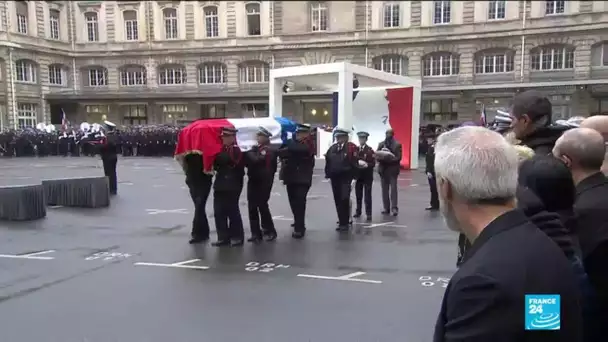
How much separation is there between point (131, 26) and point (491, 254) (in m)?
52.2

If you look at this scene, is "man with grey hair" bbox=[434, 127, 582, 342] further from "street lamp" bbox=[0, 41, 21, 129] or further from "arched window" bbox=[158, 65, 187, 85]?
"street lamp" bbox=[0, 41, 21, 129]

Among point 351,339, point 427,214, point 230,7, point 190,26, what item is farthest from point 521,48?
point 351,339

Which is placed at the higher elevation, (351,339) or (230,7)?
(230,7)

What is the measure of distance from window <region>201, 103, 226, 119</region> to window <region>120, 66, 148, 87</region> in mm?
6295

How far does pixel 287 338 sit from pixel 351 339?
1.82 ft

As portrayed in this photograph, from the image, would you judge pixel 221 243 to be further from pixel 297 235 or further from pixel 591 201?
pixel 591 201

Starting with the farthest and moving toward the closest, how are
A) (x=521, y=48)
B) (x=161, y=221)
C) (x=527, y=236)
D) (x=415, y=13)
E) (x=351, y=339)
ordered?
(x=415, y=13), (x=521, y=48), (x=161, y=221), (x=351, y=339), (x=527, y=236)

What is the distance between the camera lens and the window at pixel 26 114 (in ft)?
152

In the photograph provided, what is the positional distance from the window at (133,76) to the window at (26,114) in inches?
311

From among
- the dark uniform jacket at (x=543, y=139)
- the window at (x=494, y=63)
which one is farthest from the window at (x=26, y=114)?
the dark uniform jacket at (x=543, y=139)

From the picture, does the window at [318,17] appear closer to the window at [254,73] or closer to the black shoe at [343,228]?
the window at [254,73]

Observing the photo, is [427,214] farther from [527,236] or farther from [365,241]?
[527,236]

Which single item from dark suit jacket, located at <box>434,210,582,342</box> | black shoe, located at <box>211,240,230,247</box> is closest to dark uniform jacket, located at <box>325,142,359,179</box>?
black shoe, located at <box>211,240,230,247</box>

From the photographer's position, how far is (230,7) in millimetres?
47250
